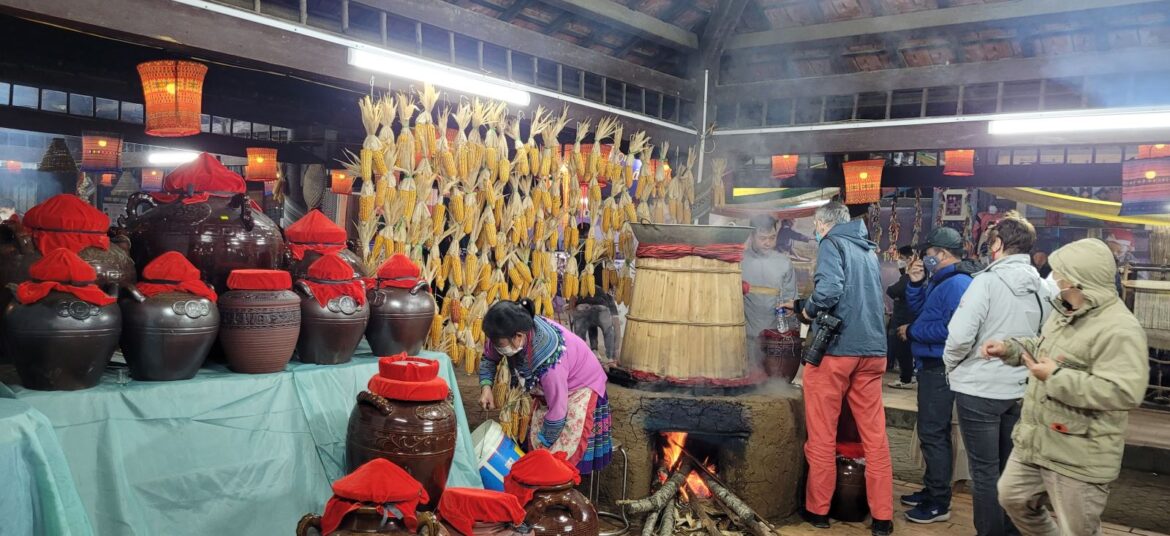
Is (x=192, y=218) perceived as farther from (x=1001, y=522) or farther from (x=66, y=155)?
(x=66, y=155)

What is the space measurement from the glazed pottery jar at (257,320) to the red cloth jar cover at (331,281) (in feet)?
0.61

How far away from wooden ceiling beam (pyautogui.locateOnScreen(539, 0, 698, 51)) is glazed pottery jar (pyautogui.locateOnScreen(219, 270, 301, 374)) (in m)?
3.33

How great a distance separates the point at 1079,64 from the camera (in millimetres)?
5961

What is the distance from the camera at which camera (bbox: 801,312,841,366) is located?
4.80 meters

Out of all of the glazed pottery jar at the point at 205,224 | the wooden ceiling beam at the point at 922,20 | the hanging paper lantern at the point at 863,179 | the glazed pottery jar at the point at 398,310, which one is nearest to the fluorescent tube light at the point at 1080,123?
the wooden ceiling beam at the point at 922,20

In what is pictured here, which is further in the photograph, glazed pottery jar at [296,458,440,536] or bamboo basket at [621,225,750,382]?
bamboo basket at [621,225,750,382]

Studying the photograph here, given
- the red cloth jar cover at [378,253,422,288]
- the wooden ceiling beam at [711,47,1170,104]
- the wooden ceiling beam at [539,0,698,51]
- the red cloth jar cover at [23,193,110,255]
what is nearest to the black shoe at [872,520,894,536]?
the red cloth jar cover at [378,253,422,288]

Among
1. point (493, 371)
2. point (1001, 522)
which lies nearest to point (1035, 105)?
point (1001, 522)

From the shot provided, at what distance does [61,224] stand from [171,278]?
0.47 m

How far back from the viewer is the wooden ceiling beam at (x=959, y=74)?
579 centimetres

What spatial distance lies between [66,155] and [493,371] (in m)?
9.50

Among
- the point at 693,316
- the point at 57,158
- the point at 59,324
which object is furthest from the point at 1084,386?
the point at 57,158

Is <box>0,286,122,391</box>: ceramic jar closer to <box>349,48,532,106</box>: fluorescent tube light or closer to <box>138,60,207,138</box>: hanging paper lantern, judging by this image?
<box>349,48,532,106</box>: fluorescent tube light

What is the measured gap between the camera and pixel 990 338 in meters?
4.36
